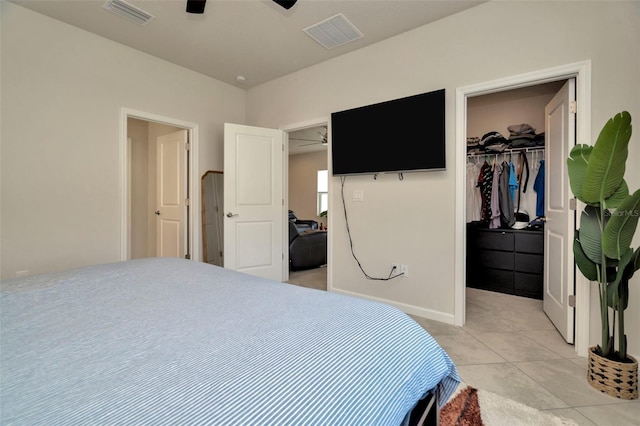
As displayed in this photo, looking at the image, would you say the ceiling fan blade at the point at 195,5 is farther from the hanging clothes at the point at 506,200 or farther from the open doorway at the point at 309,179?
the open doorway at the point at 309,179

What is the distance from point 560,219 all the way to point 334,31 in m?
2.63

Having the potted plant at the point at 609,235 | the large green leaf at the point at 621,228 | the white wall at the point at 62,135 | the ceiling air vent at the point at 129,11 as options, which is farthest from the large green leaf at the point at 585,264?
the white wall at the point at 62,135

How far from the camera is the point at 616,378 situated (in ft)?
5.19

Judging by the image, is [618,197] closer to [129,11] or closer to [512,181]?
[512,181]

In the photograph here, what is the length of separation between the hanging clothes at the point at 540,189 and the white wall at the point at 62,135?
462 cm

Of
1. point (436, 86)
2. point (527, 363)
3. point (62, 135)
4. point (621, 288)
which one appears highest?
point (436, 86)

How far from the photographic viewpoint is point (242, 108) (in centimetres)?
426

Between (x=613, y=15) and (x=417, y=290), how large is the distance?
248cm

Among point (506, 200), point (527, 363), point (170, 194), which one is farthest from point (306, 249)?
point (527, 363)

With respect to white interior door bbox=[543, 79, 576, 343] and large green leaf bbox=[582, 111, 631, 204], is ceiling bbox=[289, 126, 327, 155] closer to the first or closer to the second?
white interior door bbox=[543, 79, 576, 343]

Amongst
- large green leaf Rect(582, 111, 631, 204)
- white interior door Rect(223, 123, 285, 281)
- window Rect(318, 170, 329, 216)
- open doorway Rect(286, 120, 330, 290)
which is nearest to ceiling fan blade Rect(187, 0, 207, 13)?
white interior door Rect(223, 123, 285, 281)

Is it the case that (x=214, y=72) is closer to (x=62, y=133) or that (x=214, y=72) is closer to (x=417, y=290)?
(x=62, y=133)

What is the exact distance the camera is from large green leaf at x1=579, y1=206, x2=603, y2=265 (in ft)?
5.58

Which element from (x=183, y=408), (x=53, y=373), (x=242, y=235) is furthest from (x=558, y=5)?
(x=242, y=235)
